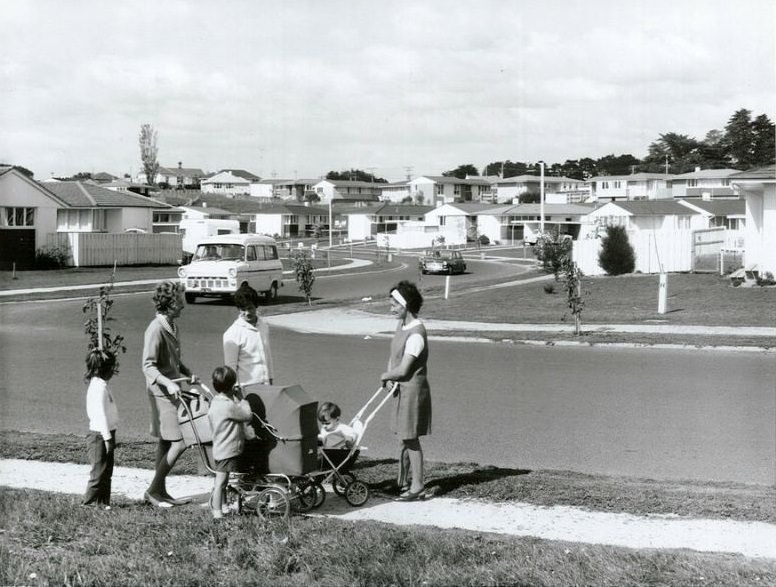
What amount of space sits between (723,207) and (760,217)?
43.8 meters

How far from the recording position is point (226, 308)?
27.5 metres

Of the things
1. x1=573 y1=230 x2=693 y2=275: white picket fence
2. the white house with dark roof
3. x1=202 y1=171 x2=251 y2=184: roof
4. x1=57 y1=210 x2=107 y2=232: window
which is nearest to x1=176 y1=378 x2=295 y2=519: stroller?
x1=573 y1=230 x2=693 y2=275: white picket fence

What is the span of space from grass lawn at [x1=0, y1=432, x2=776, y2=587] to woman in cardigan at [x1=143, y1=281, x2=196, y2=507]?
280mm

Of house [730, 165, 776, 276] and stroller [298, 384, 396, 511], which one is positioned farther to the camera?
house [730, 165, 776, 276]

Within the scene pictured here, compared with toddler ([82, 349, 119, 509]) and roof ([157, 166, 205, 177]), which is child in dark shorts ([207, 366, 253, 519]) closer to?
toddler ([82, 349, 119, 509])

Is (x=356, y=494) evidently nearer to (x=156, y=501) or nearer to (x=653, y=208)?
(x=156, y=501)

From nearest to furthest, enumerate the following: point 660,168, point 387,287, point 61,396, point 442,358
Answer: point 61,396
point 442,358
point 387,287
point 660,168

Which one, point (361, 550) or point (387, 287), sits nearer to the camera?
point (361, 550)

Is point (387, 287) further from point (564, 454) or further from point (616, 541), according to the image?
point (616, 541)

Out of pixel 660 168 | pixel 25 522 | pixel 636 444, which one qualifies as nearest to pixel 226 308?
pixel 636 444

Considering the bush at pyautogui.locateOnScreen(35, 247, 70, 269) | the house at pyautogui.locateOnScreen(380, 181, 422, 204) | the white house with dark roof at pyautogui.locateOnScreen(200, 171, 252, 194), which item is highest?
the white house with dark roof at pyautogui.locateOnScreen(200, 171, 252, 194)

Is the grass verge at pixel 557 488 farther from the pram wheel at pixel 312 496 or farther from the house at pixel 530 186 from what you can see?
the house at pixel 530 186

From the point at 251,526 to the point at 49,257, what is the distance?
35.3m

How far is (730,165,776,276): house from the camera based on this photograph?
26875mm
